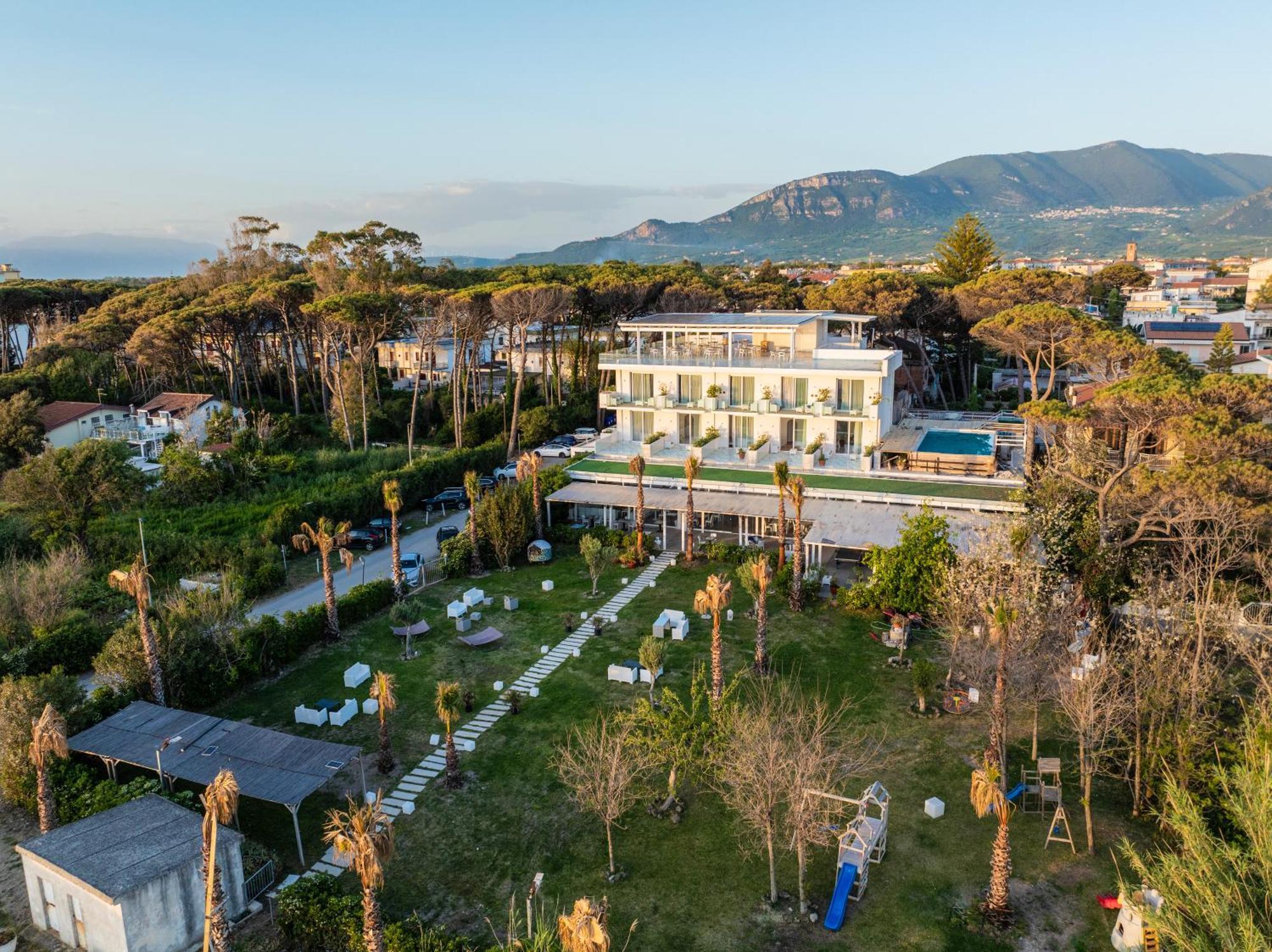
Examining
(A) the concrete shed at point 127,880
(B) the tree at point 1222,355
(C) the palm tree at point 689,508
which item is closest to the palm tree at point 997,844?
(A) the concrete shed at point 127,880

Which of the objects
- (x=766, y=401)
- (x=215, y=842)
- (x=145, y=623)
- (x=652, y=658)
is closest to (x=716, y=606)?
(x=652, y=658)

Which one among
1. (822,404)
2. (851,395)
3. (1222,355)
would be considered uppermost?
(1222,355)

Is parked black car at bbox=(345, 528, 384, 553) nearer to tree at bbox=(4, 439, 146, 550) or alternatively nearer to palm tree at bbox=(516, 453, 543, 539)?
palm tree at bbox=(516, 453, 543, 539)

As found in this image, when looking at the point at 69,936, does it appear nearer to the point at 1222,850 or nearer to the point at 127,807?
the point at 127,807

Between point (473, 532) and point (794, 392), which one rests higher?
point (794, 392)

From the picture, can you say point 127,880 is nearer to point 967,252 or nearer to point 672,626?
point 672,626

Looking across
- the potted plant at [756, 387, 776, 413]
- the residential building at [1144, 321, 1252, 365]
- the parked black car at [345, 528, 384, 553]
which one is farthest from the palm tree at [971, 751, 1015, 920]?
the residential building at [1144, 321, 1252, 365]
